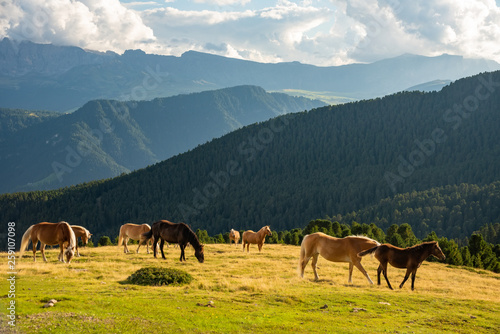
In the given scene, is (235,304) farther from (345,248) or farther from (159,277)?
(345,248)

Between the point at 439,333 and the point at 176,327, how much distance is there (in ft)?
32.4

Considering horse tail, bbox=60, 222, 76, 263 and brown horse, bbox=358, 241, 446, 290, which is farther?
horse tail, bbox=60, 222, 76, 263

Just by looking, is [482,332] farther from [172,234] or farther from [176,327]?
[172,234]

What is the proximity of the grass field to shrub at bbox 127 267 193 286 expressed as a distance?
2.19 ft

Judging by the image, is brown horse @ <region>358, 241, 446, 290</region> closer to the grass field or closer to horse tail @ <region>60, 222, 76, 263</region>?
the grass field

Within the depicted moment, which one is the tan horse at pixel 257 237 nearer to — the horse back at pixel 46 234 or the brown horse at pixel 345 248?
the brown horse at pixel 345 248

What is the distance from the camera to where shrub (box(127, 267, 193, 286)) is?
22.3 m

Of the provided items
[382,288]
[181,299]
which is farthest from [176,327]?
[382,288]

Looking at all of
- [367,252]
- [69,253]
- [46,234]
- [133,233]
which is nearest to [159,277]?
[69,253]

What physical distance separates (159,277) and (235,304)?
6343 mm

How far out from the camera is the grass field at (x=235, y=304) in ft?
47.4

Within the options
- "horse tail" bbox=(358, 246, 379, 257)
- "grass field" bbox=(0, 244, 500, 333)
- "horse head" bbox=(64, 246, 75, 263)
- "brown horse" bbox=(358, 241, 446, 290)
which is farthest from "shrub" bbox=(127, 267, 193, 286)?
"brown horse" bbox=(358, 241, 446, 290)

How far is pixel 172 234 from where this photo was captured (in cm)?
3300

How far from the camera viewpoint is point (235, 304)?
59.7ft
